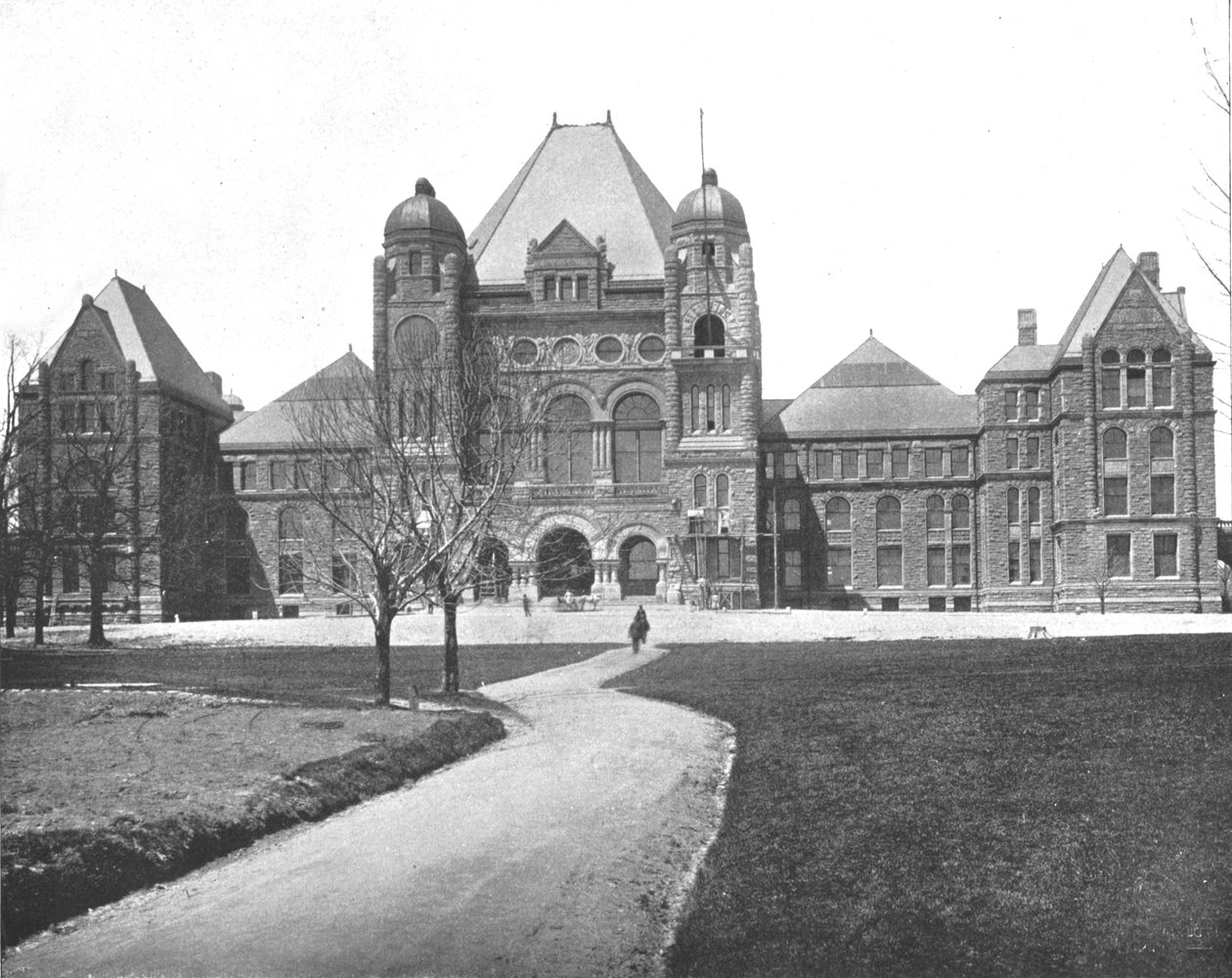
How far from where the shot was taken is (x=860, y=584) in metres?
61.5

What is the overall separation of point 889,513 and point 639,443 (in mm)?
13322

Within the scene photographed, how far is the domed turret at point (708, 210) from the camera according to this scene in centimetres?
5809

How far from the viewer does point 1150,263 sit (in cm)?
6041

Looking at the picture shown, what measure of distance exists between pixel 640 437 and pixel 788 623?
1808 centimetres

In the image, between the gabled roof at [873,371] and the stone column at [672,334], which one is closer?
the stone column at [672,334]

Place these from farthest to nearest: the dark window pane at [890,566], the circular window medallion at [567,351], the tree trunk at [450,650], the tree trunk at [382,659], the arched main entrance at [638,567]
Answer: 1. the dark window pane at [890,566]
2. the circular window medallion at [567,351]
3. the arched main entrance at [638,567]
4. the tree trunk at [450,650]
5. the tree trunk at [382,659]

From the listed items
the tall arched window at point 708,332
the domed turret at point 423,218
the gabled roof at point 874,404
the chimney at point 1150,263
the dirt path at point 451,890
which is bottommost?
the dirt path at point 451,890

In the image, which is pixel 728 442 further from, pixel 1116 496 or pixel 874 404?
pixel 1116 496

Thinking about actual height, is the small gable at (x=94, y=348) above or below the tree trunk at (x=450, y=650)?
above

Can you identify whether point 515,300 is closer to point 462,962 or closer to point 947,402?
point 947,402

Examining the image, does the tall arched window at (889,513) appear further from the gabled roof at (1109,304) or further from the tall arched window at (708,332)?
the tall arched window at (708,332)

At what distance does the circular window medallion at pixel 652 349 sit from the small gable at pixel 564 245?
15.3 feet

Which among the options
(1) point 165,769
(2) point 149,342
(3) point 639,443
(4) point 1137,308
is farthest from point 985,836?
(4) point 1137,308

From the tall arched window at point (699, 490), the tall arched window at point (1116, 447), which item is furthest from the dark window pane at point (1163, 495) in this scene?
the tall arched window at point (699, 490)
